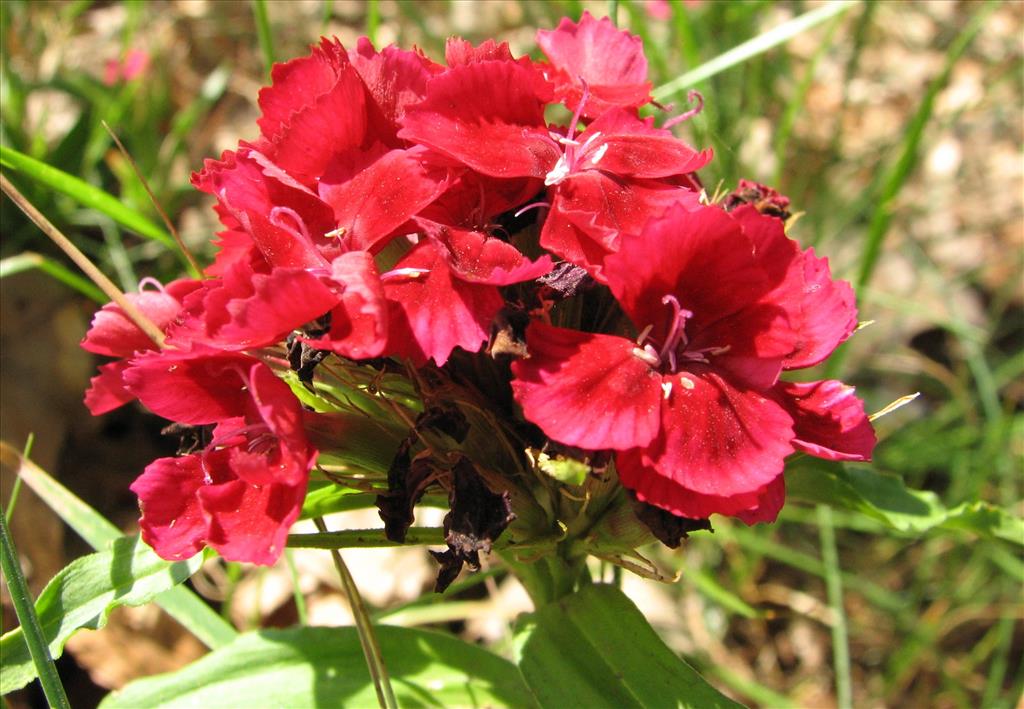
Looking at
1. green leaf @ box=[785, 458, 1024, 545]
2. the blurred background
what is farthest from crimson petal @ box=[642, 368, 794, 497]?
the blurred background

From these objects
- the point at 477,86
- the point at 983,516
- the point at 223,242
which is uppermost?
the point at 477,86

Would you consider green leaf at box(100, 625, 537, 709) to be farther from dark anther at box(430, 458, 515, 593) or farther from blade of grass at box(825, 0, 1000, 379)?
blade of grass at box(825, 0, 1000, 379)

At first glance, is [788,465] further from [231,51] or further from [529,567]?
[231,51]

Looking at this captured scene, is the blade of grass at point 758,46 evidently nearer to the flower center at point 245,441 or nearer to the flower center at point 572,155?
the flower center at point 572,155

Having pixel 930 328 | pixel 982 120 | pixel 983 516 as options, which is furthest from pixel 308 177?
pixel 982 120

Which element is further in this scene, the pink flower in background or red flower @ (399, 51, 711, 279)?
the pink flower in background
